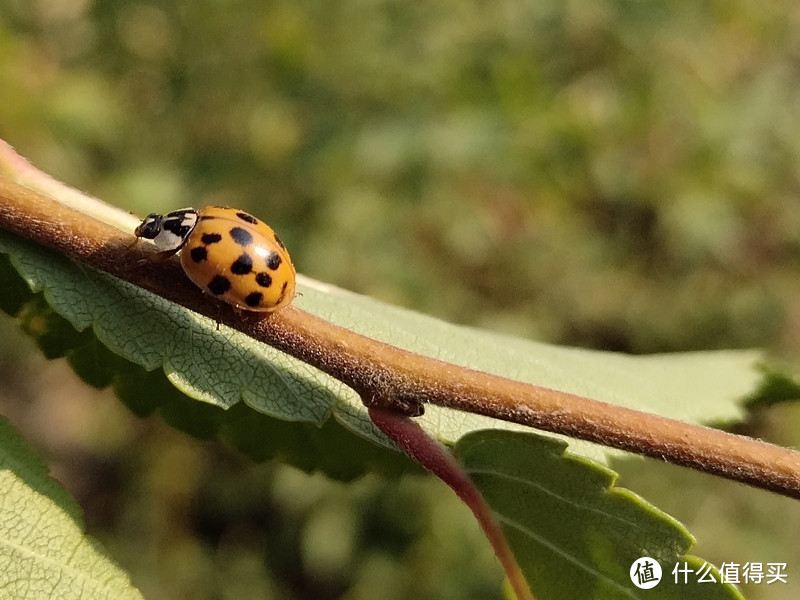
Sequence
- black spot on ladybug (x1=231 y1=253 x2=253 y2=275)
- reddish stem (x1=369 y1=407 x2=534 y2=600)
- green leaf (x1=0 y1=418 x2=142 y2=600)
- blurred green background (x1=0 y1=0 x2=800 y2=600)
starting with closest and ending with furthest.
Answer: green leaf (x1=0 y1=418 x2=142 y2=600), reddish stem (x1=369 y1=407 x2=534 y2=600), black spot on ladybug (x1=231 y1=253 x2=253 y2=275), blurred green background (x1=0 y1=0 x2=800 y2=600)

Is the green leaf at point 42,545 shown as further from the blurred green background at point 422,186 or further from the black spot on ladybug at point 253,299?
the blurred green background at point 422,186

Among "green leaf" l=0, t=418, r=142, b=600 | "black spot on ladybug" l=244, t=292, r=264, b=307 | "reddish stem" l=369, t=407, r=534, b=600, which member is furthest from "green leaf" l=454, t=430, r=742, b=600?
"green leaf" l=0, t=418, r=142, b=600

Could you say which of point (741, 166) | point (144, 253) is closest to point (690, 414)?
point (144, 253)

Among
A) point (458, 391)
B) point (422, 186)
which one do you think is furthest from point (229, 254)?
point (422, 186)

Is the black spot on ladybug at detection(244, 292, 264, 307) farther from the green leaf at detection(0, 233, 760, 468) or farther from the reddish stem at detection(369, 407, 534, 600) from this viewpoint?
the reddish stem at detection(369, 407, 534, 600)

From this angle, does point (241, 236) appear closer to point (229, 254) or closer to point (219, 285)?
point (229, 254)

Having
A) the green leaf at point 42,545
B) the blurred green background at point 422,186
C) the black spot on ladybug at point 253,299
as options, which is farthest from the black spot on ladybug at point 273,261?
the blurred green background at point 422,186

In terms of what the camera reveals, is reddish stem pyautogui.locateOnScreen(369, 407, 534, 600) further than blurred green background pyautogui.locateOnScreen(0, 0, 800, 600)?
No
